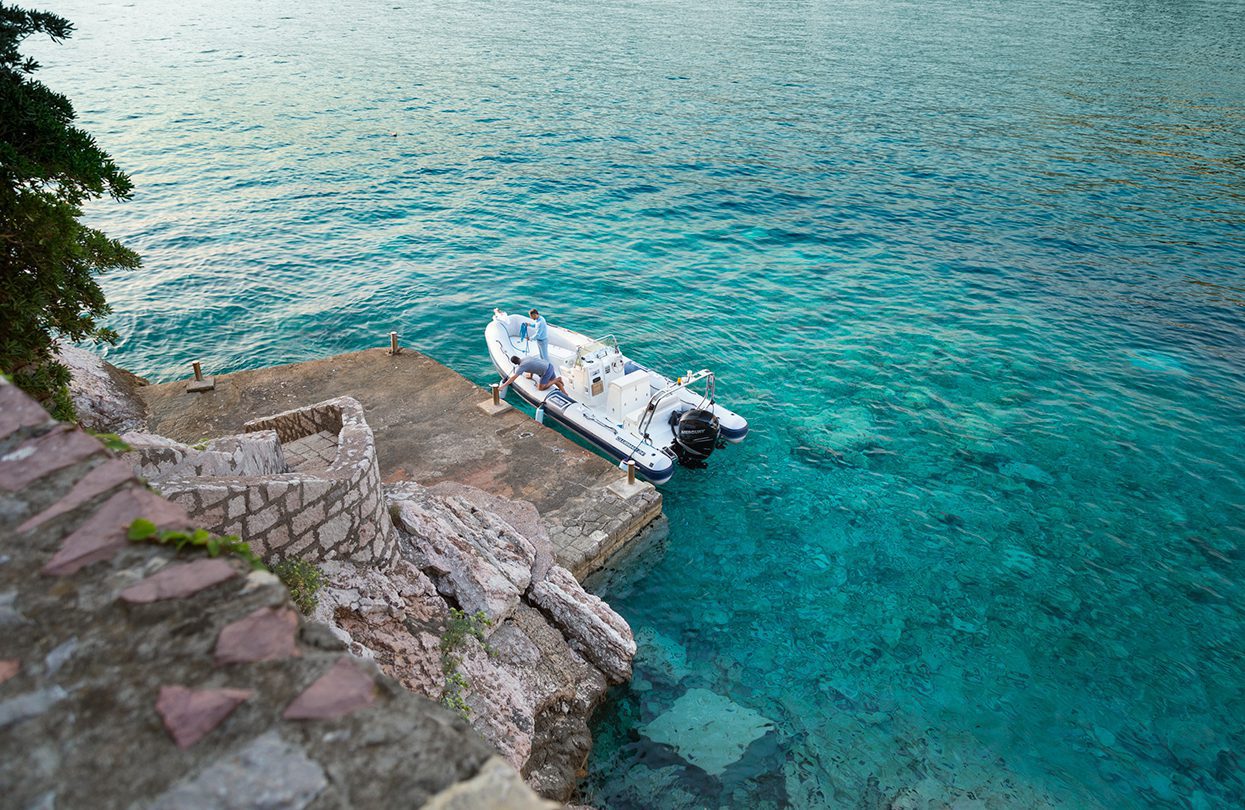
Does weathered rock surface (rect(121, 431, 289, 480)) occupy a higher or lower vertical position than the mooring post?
higher

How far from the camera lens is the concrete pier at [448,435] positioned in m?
15.3

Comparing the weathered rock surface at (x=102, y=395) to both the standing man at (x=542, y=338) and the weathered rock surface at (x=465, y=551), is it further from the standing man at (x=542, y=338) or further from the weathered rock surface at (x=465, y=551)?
the standing man at (x=542, y=338)

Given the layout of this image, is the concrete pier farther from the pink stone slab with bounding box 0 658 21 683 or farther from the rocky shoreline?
the pink stone slab with bounding box 0 658 21 683

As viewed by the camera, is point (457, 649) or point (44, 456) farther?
point (457, 649)

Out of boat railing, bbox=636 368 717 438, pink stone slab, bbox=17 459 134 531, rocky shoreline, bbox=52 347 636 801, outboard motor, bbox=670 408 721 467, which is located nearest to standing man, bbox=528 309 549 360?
boat railing, bbox=636 368 717 438

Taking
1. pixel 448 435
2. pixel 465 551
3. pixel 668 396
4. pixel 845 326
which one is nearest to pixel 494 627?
pixel 465 551

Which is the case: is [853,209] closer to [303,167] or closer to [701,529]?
[701,529]

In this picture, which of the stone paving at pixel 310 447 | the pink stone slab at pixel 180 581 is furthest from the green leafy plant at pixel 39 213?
the pink stone slab at pixel 180 581

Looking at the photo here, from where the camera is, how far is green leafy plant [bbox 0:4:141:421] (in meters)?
9.05

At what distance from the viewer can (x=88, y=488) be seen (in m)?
4.12

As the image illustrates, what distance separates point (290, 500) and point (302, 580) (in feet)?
3.16

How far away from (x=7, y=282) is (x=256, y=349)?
15021 mm

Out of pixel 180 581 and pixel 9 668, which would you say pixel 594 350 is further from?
pixel 9 668

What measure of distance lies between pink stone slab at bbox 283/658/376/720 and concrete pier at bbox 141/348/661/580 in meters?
10.8
